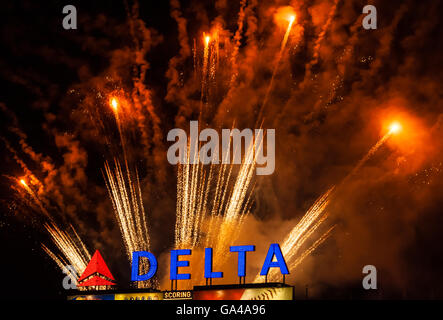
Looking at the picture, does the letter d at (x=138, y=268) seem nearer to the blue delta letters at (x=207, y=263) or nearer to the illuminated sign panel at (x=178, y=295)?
the blue delta letters at (x=207, y=263)

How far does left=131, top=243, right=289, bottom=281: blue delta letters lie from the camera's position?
25.7 metres

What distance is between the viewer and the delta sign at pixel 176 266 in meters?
25.7

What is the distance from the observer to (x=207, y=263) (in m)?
27.2

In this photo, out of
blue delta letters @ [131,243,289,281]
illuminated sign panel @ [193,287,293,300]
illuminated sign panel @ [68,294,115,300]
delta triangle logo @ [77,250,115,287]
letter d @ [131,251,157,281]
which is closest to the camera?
illuminated sign panel @ [193,287,293,300]

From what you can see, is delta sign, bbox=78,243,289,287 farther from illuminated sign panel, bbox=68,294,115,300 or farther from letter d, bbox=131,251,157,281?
illuminated sign panel, bbox=68,294,115,300

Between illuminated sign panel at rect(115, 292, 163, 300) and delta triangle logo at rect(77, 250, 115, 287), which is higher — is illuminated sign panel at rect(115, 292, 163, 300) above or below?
below

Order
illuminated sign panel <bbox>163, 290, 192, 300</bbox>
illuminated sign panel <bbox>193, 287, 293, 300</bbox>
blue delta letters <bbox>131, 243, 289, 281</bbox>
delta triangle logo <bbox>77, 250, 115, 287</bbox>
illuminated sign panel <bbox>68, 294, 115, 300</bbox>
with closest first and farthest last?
illuminated sign panel <bbox>193, 287, 293, 300</bbox>, blue delta letters <bbox>131, 243, 289, 281</bbox>, illuminated sign panel <bbox>163, 290, 192, 300</bbox>, illuminated sign panel <bbox>68, 294, 115, 300</bbox>, delta triangle logo <bbox>77, 250, 115, 287</bbox>

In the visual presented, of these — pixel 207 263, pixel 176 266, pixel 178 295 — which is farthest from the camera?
pixel 176 266

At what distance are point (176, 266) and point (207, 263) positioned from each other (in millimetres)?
1767

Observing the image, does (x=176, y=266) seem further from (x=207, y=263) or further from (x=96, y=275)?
(x=96, y=275)

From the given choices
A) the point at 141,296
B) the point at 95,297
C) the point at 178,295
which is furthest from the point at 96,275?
the point at 178,295

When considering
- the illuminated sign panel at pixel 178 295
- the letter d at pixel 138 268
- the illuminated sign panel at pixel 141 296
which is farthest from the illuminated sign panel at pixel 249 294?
the letter d at pixel 138 268

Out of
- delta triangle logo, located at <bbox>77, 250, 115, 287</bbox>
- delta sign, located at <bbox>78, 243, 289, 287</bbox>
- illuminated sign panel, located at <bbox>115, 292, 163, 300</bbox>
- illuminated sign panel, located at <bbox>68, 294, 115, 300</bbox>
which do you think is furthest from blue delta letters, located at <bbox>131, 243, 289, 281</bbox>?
delta triangle logo, located at <bbox>77, 250, 115, 287</bbox>

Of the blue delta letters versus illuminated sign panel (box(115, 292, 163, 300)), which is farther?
illuminated sign panel (box(115, 292, 163, 300))
